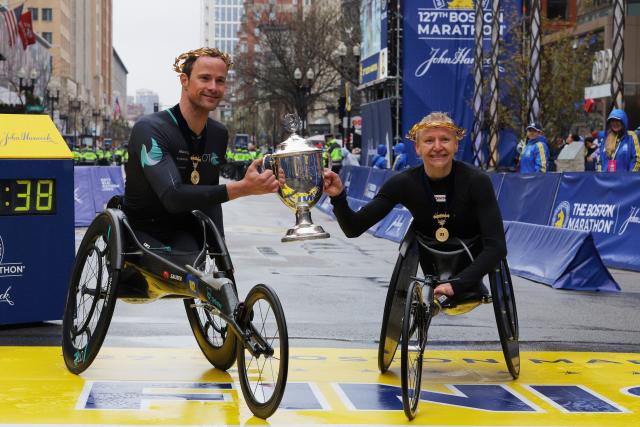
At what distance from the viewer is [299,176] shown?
6324 mm

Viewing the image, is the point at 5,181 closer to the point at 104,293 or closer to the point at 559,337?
the point at 104,293

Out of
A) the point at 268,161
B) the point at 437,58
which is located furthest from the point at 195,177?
the point at 437,58

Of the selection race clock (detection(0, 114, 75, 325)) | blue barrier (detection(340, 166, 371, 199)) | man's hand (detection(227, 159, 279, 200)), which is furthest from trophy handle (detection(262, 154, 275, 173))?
blue barrier (detection(340, 166, 371, 199))

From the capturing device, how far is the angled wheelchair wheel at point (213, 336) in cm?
714

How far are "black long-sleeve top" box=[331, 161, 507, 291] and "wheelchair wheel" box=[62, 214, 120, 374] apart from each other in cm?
141

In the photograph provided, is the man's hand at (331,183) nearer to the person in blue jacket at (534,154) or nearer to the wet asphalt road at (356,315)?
the wet asphalt road at (356,315)

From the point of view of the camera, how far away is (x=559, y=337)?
9477 millimetres

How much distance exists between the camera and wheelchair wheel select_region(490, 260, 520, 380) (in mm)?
7121

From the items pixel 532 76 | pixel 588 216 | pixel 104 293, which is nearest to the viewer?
pixel 104 293

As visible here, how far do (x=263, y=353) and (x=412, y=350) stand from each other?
0.92 metres

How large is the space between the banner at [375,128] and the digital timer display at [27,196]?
104 ft

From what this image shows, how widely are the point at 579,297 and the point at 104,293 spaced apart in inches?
272

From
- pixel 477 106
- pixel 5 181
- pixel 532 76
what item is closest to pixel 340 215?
pixel 5 181

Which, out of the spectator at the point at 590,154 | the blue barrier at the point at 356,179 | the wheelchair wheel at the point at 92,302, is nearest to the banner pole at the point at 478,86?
the spectator at the point at 590,154
